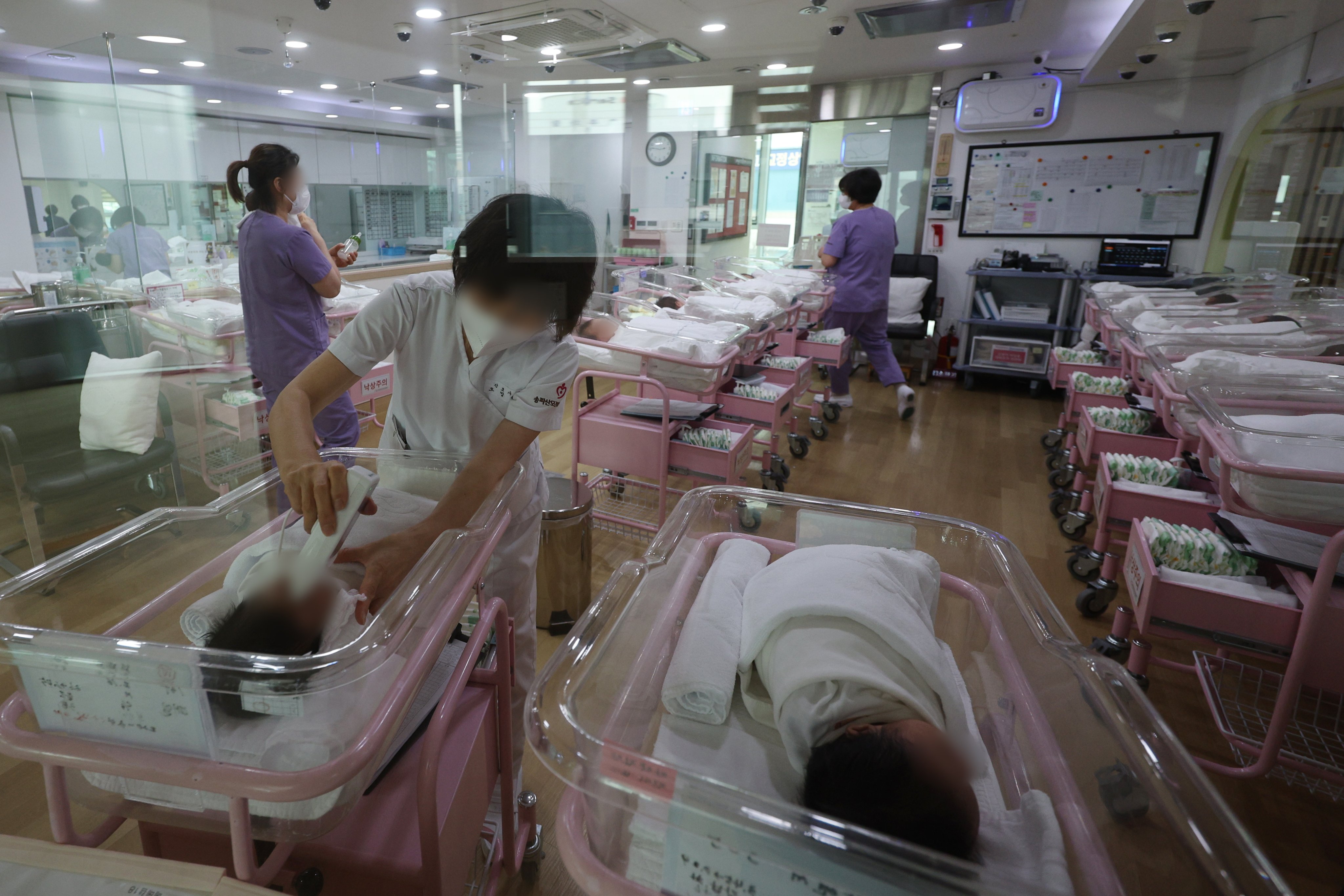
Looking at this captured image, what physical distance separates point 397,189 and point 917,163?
4.47 metres

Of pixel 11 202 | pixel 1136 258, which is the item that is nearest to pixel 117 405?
pixel 11 202

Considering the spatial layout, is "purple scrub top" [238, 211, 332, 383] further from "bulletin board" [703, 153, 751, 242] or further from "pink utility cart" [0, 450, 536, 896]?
"bulletin board" [703, 153, 751, 242]

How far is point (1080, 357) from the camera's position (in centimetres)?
381

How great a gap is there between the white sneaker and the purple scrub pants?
0.07m

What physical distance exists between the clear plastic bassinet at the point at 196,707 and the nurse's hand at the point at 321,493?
13 centimetres

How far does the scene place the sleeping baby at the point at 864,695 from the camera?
598 millimetres

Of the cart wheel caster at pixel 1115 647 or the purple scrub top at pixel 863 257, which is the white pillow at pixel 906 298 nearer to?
the purple scrub top at pixel 863 257

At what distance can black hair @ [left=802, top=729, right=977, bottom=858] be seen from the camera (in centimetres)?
58

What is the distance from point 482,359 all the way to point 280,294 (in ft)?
4.54

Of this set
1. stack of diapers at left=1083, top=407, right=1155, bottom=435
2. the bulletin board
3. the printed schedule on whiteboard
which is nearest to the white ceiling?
the printed schedule on whiteboard

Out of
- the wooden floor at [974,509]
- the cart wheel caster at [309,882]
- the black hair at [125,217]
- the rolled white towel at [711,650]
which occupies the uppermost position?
the black hair at [125,217]

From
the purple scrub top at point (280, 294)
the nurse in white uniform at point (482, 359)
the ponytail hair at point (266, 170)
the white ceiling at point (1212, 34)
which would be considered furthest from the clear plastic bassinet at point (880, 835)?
the white ceiling at point (1212, 34)

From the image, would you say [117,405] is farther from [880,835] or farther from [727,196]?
[727,196]

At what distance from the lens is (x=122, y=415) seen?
2.50 meters
